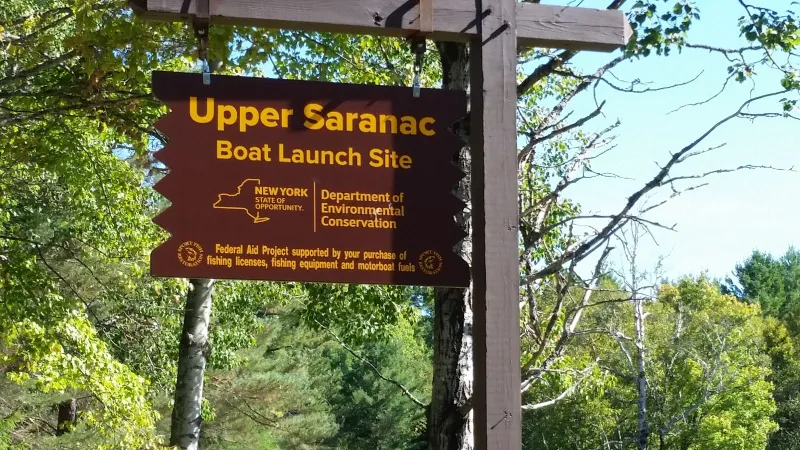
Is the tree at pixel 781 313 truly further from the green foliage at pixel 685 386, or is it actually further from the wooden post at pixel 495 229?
the wooden post at pixel 495 229

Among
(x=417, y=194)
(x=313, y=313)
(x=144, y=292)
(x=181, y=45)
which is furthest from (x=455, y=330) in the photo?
(x=144, y=292)

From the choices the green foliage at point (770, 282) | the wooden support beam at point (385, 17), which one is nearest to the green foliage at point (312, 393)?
the wooden support beam at point (385, 17)

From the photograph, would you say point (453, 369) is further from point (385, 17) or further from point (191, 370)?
point (191, 370)

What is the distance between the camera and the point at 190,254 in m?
3.03

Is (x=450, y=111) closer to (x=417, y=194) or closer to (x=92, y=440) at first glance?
(x=417, y=194)

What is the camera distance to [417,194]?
322 cm

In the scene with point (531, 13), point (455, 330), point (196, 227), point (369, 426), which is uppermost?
point (531, 13)

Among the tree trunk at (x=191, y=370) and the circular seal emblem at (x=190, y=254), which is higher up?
the circular seal emblem at (x=190, y=254)

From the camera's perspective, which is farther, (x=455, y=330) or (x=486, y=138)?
(x=455, y=330)

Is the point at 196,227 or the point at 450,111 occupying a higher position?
the point at 450,111

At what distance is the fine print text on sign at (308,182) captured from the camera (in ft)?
10.1

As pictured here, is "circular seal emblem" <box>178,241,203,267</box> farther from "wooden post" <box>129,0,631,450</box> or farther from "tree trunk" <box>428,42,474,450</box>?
"tree trunk" <box>428,42,474,450</box>

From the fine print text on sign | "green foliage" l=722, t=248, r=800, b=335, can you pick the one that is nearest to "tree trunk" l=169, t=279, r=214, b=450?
the fine print text on sign

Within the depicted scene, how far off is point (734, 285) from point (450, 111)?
2225 inches
